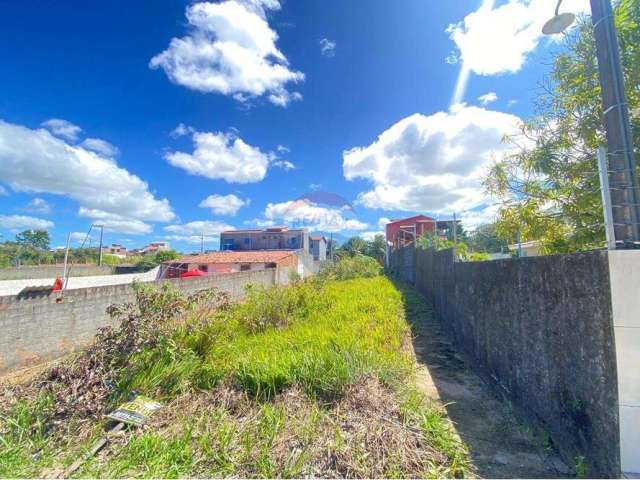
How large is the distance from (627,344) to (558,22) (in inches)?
105

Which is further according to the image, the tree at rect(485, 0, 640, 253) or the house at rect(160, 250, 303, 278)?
the house at rect(160, 250, 303, 278)

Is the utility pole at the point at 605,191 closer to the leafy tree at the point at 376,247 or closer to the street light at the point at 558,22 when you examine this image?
the street light at the point at 558,22

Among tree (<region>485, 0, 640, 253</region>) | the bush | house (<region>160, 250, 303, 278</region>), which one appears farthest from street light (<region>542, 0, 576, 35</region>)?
house (<region>160, 250, 303, 278</region>)

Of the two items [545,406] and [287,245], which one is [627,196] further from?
[287,245]

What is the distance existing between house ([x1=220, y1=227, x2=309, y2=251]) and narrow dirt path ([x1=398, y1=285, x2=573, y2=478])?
109 ft

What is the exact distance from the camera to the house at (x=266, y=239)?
37750 millimetres

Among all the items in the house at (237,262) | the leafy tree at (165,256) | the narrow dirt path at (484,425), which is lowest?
the narrow dirt path at (484,425)

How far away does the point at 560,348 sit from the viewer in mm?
2193

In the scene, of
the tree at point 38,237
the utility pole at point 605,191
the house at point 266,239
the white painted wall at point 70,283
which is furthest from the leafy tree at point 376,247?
the tree at point 38,237

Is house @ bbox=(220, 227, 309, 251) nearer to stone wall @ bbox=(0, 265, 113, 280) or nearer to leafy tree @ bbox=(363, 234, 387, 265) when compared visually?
leafy tree @ bbox=(363, 234, 387, 265)

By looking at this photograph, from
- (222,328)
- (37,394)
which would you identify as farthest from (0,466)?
(222,328)

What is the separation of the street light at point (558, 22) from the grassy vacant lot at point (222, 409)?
142 inches

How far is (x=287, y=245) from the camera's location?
1506 inches

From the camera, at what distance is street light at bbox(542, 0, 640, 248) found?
1.93 metres
